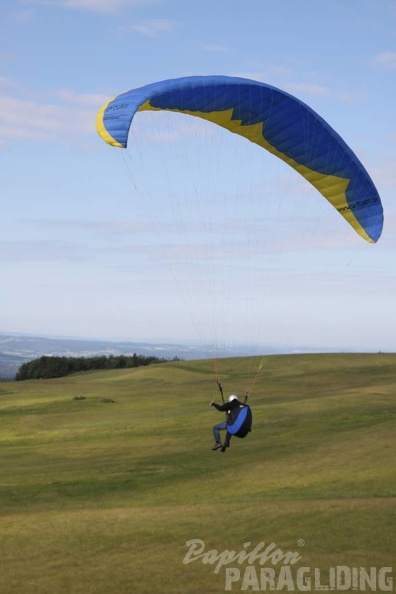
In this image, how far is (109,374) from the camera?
316 ft

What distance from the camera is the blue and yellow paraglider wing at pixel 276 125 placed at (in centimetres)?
2011

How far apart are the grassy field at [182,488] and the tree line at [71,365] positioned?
51416 mm

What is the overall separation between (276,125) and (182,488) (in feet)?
50.8

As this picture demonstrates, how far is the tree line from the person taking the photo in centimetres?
11638

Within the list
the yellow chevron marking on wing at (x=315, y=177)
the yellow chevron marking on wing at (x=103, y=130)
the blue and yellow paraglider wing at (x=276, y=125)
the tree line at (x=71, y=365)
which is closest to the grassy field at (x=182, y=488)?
the yellow chevron marking on wing at (x=315, y=177)

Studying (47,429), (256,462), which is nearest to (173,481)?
(256,462)

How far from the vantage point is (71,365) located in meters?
118

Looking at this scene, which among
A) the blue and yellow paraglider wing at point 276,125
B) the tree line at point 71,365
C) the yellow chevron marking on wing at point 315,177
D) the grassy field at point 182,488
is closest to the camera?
the blue and yellow paraglider wing at point 276,125

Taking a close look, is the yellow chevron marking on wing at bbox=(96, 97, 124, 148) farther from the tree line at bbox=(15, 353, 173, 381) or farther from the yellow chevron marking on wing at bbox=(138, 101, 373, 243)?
the tree line at bbox=(15, 353, 173, 381)

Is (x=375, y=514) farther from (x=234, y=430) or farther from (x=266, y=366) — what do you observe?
(x=266, y=366)

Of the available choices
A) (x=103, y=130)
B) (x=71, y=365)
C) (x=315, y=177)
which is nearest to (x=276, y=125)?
(x=315, y=177)

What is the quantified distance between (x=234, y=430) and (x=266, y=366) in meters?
63.8

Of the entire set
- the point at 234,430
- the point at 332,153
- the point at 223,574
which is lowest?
the point at 223,574

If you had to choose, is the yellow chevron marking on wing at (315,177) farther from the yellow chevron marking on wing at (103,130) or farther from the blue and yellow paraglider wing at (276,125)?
the yellow chevron marking on wing at (103,130)
